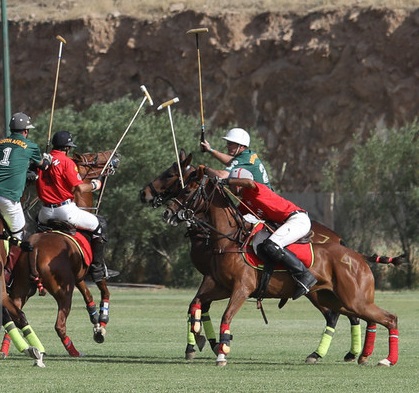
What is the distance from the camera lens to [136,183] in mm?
43781

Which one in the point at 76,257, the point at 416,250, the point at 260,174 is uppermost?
the point at 260,174

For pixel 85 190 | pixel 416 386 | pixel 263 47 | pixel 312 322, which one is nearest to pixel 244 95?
pixel 263 47

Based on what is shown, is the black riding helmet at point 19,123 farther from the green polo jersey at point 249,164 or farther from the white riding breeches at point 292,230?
the white riding breeches at point 292,230

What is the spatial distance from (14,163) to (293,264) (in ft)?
11.7

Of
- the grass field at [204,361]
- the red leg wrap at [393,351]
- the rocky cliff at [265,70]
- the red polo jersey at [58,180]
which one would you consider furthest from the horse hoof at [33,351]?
the rocky cliff at [265,70]

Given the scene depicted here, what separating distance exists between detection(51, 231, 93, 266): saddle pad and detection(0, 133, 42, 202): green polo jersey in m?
2.12

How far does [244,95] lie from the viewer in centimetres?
5916

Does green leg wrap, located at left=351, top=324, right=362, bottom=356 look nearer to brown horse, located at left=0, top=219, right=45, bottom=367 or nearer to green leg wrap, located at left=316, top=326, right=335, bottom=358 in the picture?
green leg wrap, located at left=316, top=326, right=335, bottom=358

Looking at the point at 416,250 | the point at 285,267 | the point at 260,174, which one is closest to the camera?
the point at 285,267

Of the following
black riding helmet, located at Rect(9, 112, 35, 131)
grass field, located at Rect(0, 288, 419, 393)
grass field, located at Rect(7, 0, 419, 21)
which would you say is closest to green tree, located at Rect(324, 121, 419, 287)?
grass field, located at Rect(0, 288, 419, 393)

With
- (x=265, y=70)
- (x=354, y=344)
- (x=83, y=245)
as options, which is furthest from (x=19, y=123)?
(x=265, y=70)

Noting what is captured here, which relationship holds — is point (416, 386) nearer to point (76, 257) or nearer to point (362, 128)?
point (76, 257)

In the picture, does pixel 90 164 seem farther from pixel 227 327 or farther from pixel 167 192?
pixel 227 327

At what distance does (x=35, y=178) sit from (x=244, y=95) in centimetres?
4140
